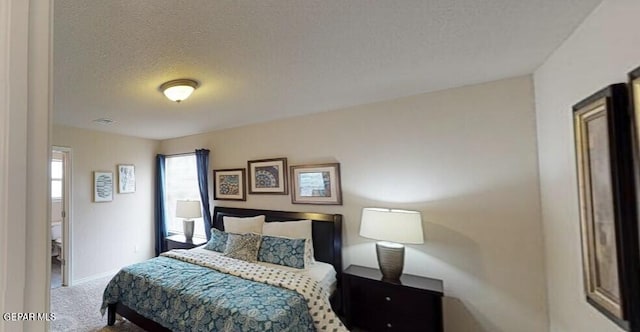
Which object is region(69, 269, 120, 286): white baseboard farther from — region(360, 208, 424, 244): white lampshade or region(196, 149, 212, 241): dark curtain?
region(360, 208, 424, 244): white lampshade

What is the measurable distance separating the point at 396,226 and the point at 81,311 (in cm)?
363

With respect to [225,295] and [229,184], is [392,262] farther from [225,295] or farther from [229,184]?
[229,184]

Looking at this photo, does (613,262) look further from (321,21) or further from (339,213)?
(339,213)

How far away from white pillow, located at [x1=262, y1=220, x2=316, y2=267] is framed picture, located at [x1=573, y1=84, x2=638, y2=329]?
89.7 inches

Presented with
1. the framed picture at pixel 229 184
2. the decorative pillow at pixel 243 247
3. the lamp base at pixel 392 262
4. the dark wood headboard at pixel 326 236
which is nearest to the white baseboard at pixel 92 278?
the framed picture at pixel 229 184

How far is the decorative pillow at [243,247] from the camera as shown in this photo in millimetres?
3174

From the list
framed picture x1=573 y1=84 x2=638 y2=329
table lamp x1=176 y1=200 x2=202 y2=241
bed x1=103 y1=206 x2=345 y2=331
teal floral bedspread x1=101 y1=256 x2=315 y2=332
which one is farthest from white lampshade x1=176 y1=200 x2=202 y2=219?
framed picture x1=573 y1=84 x2=638 y2=329

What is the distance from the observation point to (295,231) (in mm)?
3307

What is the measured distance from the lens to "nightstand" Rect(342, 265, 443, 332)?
2365 millimetres

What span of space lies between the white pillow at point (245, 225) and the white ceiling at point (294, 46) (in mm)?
1592

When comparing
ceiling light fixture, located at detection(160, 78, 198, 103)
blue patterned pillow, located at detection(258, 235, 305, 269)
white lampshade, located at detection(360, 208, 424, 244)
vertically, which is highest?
ceiling light fixture, located at detection(160, 78, 198, 103)

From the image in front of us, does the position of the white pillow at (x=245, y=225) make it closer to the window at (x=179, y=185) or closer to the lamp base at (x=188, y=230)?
the lamp base at (x=188, y=230)

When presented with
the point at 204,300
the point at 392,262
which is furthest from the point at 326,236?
the point at 204,300

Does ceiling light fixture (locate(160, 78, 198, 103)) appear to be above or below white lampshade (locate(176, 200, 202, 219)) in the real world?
above
